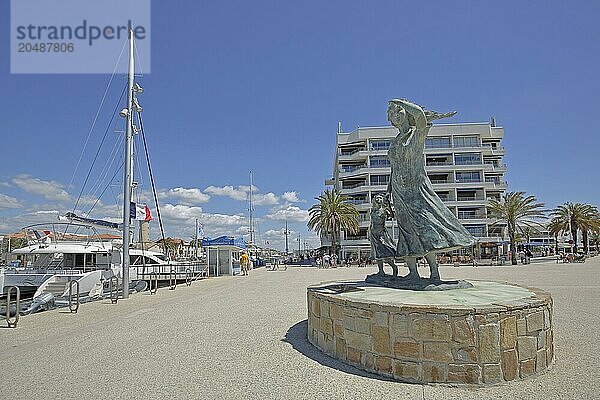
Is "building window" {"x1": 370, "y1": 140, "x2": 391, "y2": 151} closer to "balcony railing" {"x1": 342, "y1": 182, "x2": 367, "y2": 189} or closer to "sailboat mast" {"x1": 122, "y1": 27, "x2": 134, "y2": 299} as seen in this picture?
"balcony railing" {"x1": 342, "y1": 182, "x2": 367, "y2": 189}

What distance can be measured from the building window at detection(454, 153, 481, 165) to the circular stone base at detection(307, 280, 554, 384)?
55.3 metres

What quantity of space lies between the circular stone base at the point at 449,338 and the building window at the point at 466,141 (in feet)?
186

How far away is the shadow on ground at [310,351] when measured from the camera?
5980mm

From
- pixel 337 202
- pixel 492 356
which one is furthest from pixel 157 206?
pixel 337 202

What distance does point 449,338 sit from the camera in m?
5.48

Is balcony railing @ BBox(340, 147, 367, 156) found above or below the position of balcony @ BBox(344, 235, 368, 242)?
above

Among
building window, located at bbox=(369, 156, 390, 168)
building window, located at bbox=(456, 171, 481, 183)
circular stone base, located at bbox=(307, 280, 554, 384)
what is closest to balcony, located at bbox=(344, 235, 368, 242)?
building window, located at bbox=(369, 156, 390, 168)

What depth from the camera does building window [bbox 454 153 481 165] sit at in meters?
58.4

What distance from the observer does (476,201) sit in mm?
56156

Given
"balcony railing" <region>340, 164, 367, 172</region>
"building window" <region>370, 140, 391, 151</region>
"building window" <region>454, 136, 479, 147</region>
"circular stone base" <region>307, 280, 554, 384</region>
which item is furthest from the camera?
"building window" <region>370, 140, 391, 151</region>

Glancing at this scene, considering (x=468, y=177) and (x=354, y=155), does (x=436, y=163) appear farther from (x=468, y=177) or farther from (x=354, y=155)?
(x=354, y=155)

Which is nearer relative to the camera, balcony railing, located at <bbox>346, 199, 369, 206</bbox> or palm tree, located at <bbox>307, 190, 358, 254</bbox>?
palm tree, located at <bbox>307, 190, 358, 254</bbox>

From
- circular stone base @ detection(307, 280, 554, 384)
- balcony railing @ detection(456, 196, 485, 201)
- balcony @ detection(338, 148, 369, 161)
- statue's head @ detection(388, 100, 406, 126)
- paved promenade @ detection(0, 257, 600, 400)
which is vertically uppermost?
balcony @ detection(338, 148, 369, 161)

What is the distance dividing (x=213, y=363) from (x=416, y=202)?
14.6ft
